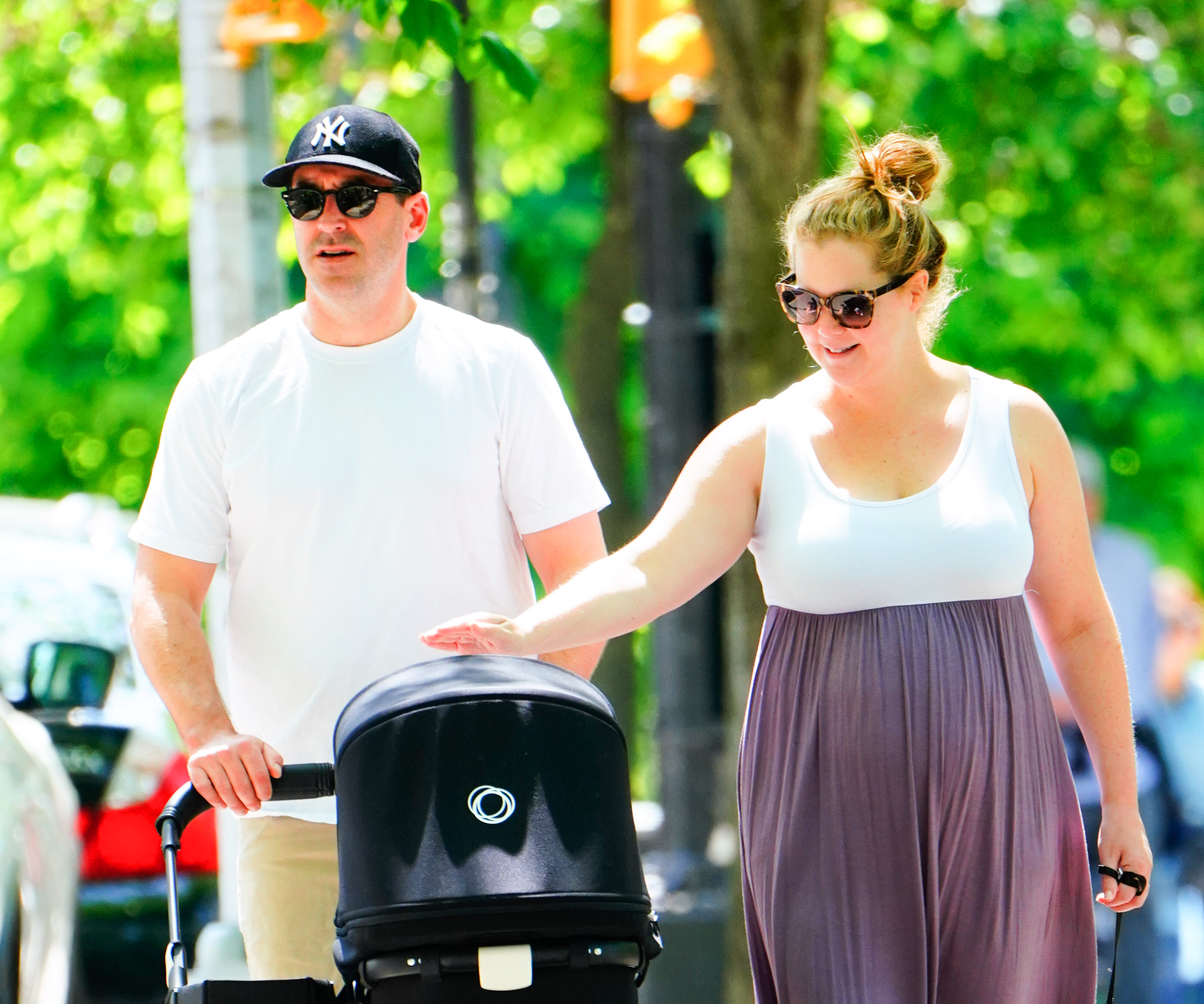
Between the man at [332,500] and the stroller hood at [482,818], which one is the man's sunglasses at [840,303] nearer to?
the man at [332,500]

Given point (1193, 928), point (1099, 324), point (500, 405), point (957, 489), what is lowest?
point (1193, 928)

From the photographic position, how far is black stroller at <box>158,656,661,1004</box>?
2.59 meters

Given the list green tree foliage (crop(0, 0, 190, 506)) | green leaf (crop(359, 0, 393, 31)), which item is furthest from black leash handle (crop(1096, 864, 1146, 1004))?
green tree foliage (crop(0, 0, 190, 506))

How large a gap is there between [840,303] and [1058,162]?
21.6 feet

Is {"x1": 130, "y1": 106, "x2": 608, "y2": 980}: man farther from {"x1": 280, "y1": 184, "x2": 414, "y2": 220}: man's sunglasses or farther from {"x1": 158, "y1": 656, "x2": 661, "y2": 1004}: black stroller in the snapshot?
{"x1": 158, "y1": 656, "x2": 661, "y2": 1004}: black stroller

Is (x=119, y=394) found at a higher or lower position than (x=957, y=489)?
higher

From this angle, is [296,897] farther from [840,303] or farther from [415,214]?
[840,303]

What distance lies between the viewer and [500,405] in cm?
351

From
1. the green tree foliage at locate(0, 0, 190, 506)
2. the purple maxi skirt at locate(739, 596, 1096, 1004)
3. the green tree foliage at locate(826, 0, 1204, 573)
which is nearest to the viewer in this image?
the purple maxi skirt at locate(739, 596, 1096, 1004)

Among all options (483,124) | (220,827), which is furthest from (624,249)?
(220,827)

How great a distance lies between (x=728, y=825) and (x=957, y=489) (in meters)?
3.09

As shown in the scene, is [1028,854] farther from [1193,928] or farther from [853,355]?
[1193,928]

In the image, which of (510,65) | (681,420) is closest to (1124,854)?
(510,65)

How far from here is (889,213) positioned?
3268mm
